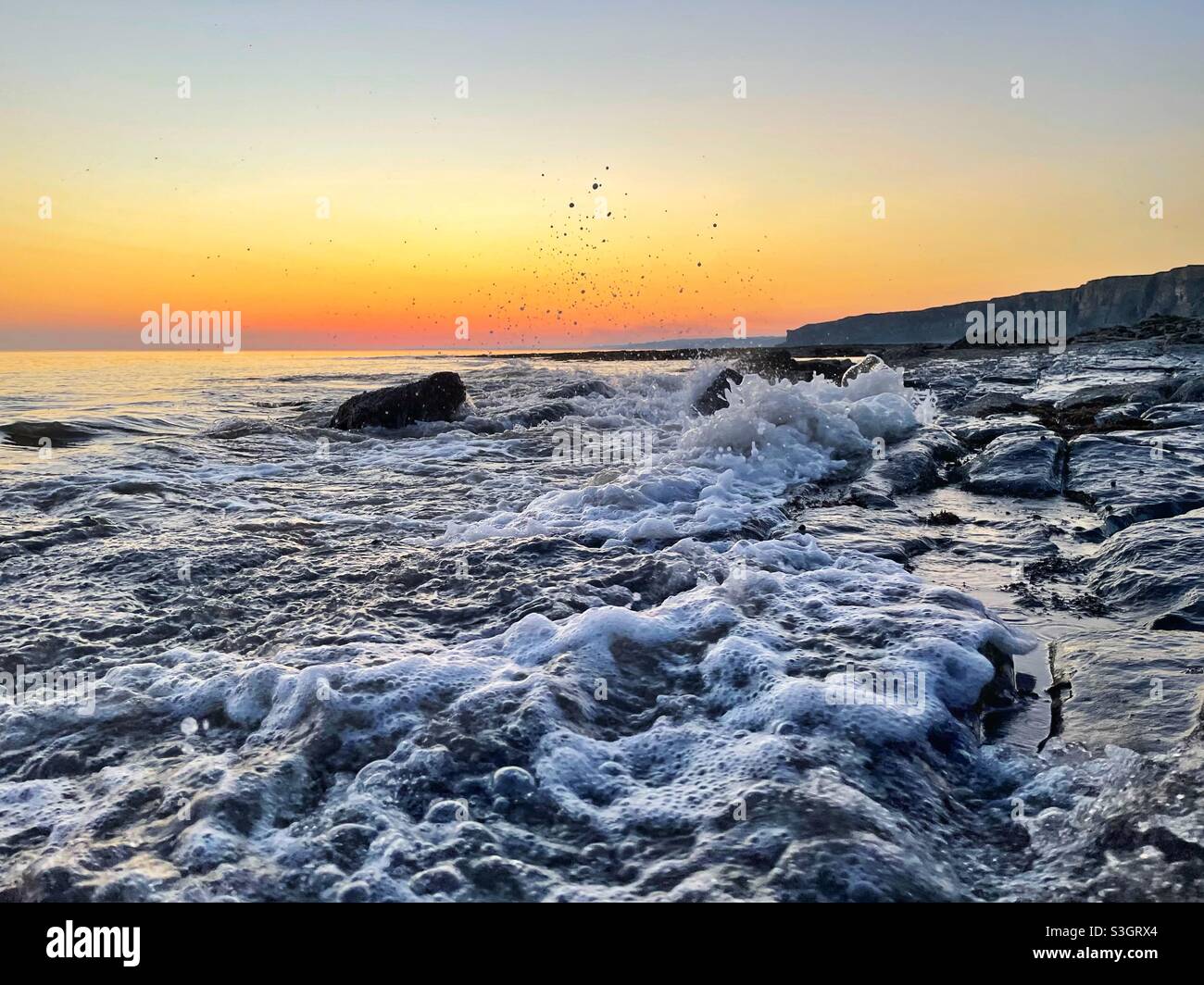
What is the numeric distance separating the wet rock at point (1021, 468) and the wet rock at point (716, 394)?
7.62m

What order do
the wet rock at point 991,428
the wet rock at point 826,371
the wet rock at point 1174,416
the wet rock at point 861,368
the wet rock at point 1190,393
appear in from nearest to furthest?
the wet rock at point 991,428, the wet rock at point 1174,416, the wet rock at point 1190,393, the wet rock at point 861,368, the wet rock at point 826,371

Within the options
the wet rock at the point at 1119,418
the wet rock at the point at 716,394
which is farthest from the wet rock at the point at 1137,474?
the wet rock at the point at 716,394

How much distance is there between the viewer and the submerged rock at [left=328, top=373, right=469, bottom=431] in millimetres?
14930

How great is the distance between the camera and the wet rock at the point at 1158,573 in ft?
13.4

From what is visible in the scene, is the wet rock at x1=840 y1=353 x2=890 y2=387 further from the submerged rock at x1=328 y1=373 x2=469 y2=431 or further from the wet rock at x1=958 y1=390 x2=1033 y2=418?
the submerged rock at x1=328 y1=373 x2=469 y2=431

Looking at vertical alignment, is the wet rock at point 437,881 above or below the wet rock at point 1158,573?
below

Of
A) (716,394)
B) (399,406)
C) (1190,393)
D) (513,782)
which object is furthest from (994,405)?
(513,782)

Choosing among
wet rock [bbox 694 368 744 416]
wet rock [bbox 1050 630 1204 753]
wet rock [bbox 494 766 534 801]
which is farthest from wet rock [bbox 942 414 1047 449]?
wet rock [bbox 494 766 534 801]

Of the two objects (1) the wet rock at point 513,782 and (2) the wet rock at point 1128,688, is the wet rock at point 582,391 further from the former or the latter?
(1) the wet rock at point 513,782

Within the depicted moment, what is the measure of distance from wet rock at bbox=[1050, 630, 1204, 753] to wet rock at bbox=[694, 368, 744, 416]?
41.9 feet

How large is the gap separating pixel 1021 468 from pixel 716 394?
30.5ft

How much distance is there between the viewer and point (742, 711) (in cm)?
321
